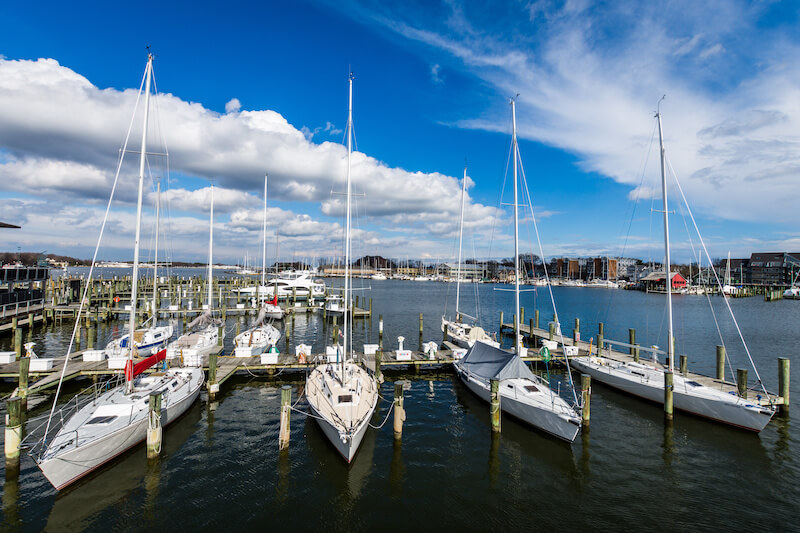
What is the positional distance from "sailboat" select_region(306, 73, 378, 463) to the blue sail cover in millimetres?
6348

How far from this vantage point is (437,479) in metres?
14.0

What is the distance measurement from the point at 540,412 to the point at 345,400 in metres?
8.51

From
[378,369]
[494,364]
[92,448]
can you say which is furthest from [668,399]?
[92,448]

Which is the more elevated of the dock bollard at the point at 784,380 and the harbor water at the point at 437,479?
the dock bollard at the point at 784,380

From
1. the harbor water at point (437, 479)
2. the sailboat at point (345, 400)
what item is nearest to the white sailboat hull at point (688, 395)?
the harbor water at point (437, 479)

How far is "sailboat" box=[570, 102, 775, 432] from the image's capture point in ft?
57.0

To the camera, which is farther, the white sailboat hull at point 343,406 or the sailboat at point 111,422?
the white sailboat hull at point 343,406

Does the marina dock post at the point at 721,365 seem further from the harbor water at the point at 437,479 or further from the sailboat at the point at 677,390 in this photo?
the harbor water at the point at 437,479

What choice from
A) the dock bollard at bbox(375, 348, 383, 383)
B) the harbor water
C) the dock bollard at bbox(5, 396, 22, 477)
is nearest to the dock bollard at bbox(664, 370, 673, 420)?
the harbor water

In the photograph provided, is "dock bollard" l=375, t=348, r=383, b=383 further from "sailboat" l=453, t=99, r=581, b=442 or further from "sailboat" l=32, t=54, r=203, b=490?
"sailboat" l=32, t=54, r=203, b=490

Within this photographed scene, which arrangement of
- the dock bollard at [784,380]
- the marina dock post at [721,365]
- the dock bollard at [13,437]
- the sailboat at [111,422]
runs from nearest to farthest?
the sailboat at [111,422] → the dock bollard at [13,437] → the dock bollard at [784,380] → the marina dock post at [721,365]

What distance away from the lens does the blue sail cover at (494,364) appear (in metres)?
19.5

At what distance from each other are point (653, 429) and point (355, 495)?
14.7 metres

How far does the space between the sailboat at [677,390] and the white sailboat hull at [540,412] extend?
684 cm
